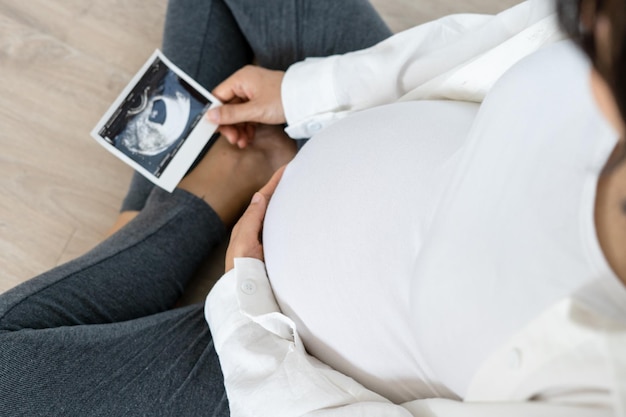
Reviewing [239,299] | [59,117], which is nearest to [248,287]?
[239,299]

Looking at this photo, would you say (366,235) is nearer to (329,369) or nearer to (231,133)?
(329,369)

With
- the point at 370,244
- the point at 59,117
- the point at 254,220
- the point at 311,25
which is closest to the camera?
the point at 370,244

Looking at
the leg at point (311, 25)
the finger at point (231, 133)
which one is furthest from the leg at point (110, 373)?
the leg at point (311, 25)

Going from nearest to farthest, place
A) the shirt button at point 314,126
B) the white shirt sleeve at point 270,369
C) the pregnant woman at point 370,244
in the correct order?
1. the pregnant woman at point 370,244
2. the white shirt sleeve at point 270,369
3. the shirt button at point 314,126

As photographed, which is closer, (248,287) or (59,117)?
(248,287)

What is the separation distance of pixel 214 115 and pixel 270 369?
53cm

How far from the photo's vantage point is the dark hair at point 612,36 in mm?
323

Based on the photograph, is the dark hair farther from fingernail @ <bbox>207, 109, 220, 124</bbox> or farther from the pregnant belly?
fingernail @ <bbox>207, 109, 220, 124</bbox>

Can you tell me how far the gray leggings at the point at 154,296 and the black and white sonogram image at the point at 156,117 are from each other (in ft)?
0.16

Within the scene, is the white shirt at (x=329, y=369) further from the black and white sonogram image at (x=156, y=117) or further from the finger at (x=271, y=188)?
the black and white sonogram image at (x=156, y=117)

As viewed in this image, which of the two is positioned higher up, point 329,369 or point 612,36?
point 612,36

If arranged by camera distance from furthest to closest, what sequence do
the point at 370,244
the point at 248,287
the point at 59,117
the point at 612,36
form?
the point at 59,117
the point at 248,287
the point at 370,244
the point at 612,36

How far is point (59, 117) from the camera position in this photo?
4.08 ft

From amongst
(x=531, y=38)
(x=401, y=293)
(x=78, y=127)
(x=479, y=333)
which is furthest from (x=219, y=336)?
(x=78, y=127)
